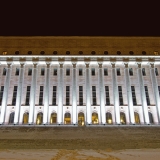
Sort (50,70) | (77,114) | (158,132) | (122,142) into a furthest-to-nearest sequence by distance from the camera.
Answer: (50,70) < (77,114) < (158,132) < (122,142)

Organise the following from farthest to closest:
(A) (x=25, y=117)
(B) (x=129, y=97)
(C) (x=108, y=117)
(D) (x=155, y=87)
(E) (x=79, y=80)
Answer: (E) (x=79, y=80), (D) (x=155, y=87), (B) (x=129, y=97), (C) (x=108, y=117), (A) (x=25, y=117)

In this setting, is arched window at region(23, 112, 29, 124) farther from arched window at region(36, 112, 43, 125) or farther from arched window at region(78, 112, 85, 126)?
arched window at region(78, 112, 85, 126)

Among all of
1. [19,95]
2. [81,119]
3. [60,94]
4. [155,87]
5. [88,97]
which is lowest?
[81,119]

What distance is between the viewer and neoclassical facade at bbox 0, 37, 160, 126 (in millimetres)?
37062

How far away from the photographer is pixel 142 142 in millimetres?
20656

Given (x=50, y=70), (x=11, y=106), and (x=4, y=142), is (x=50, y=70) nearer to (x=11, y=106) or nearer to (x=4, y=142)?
(x=11, y=106)

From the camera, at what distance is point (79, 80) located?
39.6 m

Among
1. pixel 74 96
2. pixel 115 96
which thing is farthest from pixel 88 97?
pixel 115 96

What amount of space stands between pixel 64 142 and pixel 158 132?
11462 mm

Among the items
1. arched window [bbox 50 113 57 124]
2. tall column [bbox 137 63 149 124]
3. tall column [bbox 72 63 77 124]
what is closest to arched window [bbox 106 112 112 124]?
tall column [bbox 72 63 77 124]

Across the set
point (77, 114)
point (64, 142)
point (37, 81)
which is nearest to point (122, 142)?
point (64, 142)

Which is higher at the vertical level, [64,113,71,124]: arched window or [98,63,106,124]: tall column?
[98,63,106,124]: tall column

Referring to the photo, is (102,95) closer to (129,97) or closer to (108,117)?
(108,117)

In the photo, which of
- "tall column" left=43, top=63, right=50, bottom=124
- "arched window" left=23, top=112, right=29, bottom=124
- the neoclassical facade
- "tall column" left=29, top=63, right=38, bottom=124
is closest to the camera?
"tall column" left=29, top=63, right=38, bottom=124
